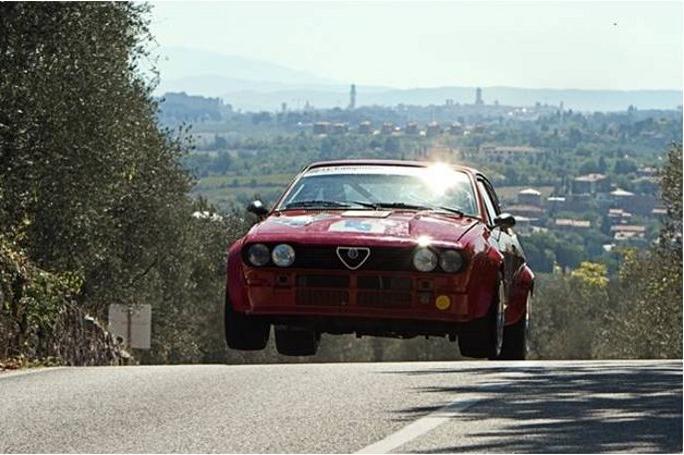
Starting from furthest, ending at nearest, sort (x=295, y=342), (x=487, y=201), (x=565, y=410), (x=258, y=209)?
(x=487, y=201) → (x=258, y=209) → (x=295, y=342) → (x=565, y=410)

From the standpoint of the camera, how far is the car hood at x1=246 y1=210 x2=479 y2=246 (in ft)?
43.8

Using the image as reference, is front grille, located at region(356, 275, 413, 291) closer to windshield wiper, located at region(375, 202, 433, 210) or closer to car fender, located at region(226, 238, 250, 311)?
car fender, located at region(226, 238, 250, 311)

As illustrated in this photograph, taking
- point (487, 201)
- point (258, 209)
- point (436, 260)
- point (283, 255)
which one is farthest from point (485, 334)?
point (258, 209)

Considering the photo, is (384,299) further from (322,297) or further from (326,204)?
(326,204)

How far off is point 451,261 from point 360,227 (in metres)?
0.78

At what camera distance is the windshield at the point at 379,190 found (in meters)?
14.4

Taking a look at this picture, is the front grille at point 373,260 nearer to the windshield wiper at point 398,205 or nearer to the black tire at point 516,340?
the windshield wiper at point 398,205

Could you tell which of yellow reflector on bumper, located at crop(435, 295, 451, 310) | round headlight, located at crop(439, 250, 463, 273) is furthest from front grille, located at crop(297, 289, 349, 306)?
round headlight, located at crop(439, 250, 463, 273)

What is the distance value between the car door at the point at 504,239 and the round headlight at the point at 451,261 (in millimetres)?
1017

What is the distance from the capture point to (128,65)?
41062mm

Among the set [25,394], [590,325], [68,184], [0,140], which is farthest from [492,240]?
[590,325]

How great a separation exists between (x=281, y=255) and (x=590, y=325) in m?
114

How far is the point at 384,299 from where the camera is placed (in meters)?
13.1

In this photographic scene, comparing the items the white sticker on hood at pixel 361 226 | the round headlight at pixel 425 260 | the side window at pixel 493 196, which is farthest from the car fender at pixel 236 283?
the side window at pixel 493 196
